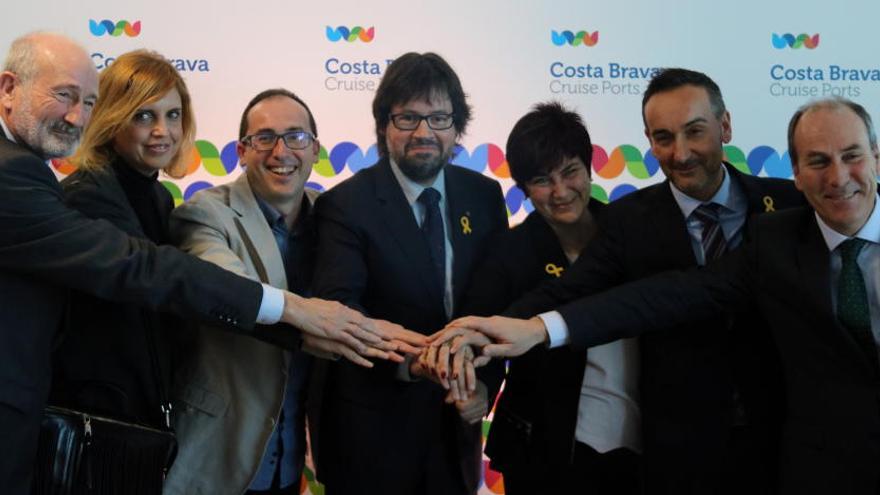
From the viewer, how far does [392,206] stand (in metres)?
2.61

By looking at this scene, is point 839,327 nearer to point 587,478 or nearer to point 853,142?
point 853,142

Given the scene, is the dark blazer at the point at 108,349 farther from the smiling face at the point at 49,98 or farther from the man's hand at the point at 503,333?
the man's hand at the point at 503,333

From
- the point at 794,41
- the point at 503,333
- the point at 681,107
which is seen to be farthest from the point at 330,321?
the point at 794,41

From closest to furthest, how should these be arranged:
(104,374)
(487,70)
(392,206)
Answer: (104,374), (392,206), (487,70)

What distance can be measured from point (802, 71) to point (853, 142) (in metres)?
2.30

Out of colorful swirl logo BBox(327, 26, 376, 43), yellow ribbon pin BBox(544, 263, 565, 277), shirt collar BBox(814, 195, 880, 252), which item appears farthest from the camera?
colorful swirl logo BBox(327, 26, 376, 43)

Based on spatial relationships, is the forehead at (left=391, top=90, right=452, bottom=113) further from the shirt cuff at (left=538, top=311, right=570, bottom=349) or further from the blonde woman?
the shirt cuff at (left=538, top=311, right=570, bottom=349)

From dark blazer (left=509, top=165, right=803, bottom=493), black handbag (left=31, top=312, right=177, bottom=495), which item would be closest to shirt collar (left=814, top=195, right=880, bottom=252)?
dark blazer (left=509, top=165, right=803, bottom=493)

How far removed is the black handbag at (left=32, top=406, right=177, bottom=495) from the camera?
1.98 m

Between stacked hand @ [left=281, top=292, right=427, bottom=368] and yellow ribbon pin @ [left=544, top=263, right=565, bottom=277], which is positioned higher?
yellow ribbon pin @ [left=544, top=263, right=565, bottom=277]

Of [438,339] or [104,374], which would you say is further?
[438,339]

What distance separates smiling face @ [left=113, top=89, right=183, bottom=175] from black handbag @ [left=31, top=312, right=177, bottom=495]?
2.60ft

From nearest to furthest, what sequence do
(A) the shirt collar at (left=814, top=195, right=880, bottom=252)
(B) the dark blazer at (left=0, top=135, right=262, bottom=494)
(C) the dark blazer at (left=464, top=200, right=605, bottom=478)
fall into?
1. (B) the dark blazer at (left=0, top=135, right=262, bottom=494)
2. (A) the shirt collar at (left=814, top=195, right=880, bottom=252)
3. (C) the dark blazer at (left=464, top=200, right=605, bottom=478)

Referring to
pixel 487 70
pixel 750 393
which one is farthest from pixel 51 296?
pixel 487 70
